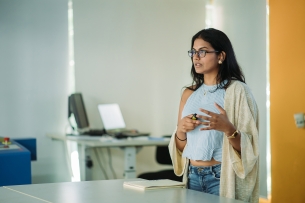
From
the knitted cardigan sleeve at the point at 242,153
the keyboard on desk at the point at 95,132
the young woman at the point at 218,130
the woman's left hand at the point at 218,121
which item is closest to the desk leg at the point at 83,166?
the keyboard on desk at the point at 95,132

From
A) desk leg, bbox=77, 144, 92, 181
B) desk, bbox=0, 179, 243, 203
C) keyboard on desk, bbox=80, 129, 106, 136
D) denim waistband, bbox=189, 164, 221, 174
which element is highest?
denim waistband, bbox=189, 164, 221, 174

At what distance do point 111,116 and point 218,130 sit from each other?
3.50m

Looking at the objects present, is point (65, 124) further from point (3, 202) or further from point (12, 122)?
point (3, 202)

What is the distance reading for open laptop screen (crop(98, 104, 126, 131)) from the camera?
18.4 ft

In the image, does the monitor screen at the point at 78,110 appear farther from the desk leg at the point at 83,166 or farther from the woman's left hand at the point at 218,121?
the woman's left hand at the point at 218,121

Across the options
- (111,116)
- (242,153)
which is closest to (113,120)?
(111,116)

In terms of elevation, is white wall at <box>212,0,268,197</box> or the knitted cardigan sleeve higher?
white wall at <box>212,0,268,197</box>

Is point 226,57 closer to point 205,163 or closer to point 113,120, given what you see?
point 205,163

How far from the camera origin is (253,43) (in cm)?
559

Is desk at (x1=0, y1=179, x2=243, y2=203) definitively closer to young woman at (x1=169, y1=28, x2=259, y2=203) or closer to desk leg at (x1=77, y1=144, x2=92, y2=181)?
young woman at (x1=169, y1=28, x2=259, y2=203)

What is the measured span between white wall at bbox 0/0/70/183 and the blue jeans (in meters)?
3.62

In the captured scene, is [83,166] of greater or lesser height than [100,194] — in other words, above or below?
below

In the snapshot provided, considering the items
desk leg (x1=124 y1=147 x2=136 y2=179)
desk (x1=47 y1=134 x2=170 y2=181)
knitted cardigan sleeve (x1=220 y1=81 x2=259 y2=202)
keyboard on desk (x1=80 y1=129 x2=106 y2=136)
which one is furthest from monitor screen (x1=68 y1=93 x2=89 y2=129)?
knitted cardigan sleeve (x1=220 y1=81 x2=259 y2=202)

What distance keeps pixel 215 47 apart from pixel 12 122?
362 centimetres
